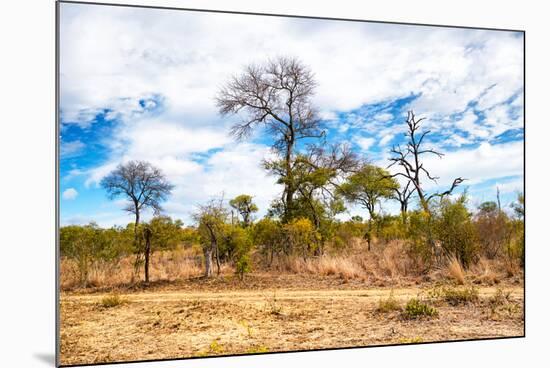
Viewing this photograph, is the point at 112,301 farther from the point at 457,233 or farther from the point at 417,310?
the point at 457,233

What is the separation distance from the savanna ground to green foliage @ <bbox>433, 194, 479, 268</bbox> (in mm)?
184

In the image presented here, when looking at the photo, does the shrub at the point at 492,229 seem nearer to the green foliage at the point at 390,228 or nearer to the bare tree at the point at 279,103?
the green foliage at the point at 390,228

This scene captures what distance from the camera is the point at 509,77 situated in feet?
21.6

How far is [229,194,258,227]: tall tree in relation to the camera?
622cm

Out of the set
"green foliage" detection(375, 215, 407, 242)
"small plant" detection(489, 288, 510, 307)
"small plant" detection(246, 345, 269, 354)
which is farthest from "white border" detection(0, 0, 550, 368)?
"green foliage" detection(375, 215, 407, 242)

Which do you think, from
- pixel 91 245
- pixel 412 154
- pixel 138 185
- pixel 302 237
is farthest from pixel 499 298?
pixel 91 245

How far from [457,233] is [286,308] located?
7.54 feet

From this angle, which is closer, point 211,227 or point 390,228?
point 211,227

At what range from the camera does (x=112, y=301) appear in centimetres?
580

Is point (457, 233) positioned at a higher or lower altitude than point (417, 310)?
higher

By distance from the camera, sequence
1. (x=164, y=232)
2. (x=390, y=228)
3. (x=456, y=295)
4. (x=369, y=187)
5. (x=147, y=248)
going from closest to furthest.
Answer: (x=164, y=232) < (x=147, y=248) < (x=456, y=295) < (x=369, y=187) < (x=390, y=228)

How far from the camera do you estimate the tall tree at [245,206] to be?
622 cm

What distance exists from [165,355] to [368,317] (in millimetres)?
2122

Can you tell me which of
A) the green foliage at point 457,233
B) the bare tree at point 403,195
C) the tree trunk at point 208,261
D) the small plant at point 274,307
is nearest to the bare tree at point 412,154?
the bare tree at point 403,195
